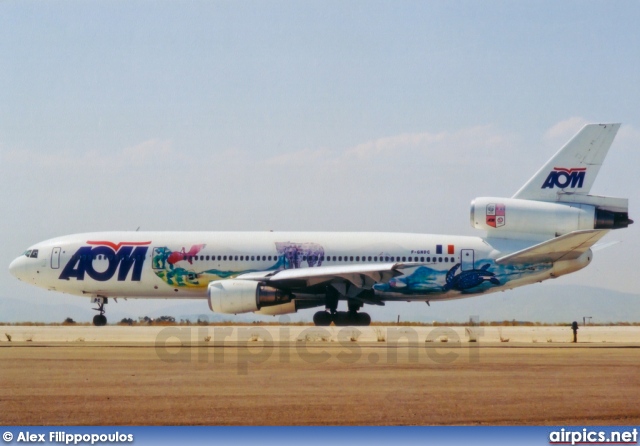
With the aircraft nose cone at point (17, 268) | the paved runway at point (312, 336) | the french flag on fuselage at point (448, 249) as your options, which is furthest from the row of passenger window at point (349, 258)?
the aircraft nose cone at point (17, 268)

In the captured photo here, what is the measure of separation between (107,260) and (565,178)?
1866 cm

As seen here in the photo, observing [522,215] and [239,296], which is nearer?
[239,296]

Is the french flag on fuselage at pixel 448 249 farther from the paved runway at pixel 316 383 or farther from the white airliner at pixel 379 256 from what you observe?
the paved runway at pixel 316 383

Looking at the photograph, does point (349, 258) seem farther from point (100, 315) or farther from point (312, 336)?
point (100, 315)

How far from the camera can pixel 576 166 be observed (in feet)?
114

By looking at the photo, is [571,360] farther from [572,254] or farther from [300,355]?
[572,254]

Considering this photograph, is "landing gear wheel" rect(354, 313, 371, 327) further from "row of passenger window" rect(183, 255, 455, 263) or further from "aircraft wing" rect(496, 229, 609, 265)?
"aircraft wing" rect(496, 229, 609, 265)

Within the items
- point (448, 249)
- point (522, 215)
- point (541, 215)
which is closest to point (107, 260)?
point (448, 249)

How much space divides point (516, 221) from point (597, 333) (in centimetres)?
528

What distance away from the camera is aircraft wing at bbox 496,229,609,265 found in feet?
104

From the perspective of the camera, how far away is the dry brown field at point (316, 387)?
12031 mm

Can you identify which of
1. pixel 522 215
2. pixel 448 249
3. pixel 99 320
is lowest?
pixel 99 320

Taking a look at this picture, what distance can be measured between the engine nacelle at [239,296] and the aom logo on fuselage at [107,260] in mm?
5509

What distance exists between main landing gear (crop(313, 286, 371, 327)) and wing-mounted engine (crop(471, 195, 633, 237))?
5.70 m
